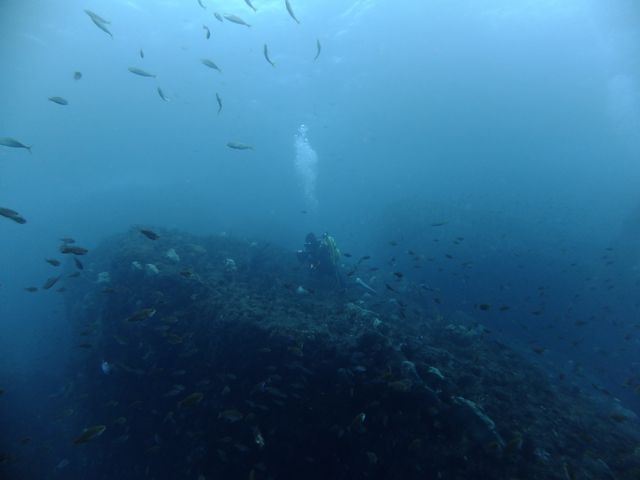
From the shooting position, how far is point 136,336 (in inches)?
456

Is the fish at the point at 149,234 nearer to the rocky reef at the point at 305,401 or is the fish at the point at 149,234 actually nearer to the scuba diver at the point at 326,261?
the rocky reef at the point at 305,401

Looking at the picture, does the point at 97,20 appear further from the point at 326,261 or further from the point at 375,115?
the point at 375,115

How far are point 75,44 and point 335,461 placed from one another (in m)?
31.8

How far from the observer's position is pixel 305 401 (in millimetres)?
7852

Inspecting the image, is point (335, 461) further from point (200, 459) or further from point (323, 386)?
point (200, 459)

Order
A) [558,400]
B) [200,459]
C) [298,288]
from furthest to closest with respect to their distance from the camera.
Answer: [298,288], [558,400], [200,459]

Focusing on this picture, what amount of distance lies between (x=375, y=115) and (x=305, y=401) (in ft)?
158

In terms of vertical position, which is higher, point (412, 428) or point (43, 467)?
point (412, 428)

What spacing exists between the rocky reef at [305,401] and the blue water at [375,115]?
4080 mm

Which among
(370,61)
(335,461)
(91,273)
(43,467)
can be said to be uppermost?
(370,61)

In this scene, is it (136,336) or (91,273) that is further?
(91,273)

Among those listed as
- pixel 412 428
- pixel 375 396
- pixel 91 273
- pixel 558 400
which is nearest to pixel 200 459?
pixel 375 396

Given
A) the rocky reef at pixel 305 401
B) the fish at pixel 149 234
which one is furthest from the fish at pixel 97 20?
the rocky reef at pixel 305 401

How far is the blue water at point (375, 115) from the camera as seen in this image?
819 inches
